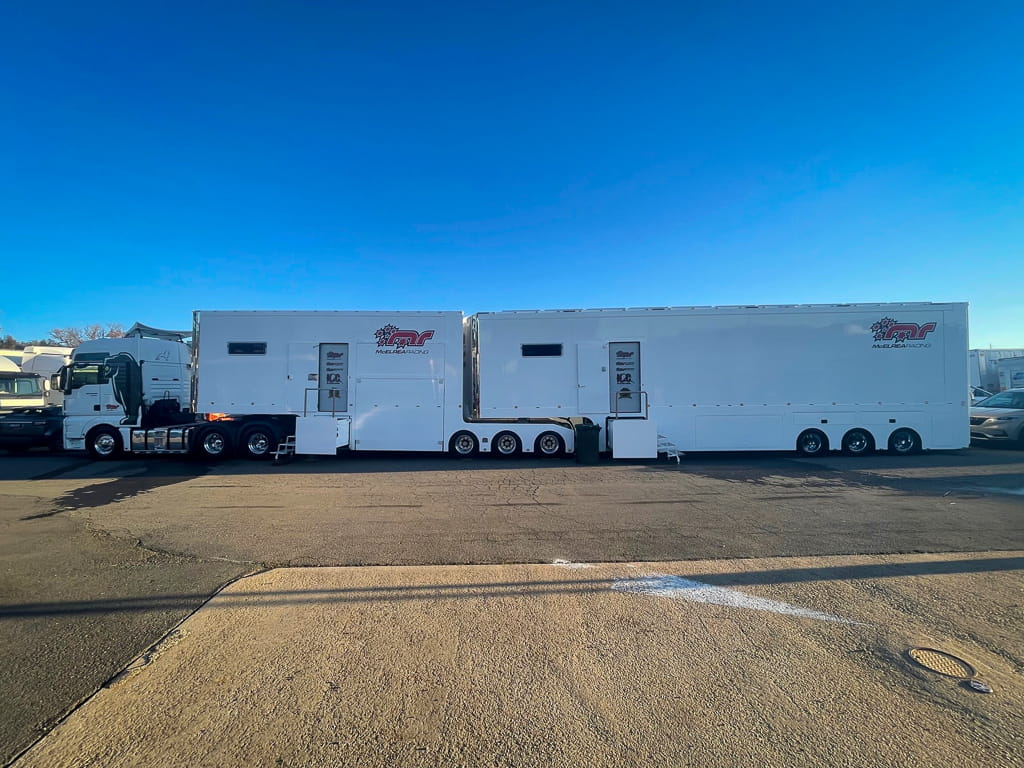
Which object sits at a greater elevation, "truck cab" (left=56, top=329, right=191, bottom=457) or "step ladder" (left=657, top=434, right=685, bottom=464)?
"truck cab" (left=56, top=329, right=191, bottom=457)

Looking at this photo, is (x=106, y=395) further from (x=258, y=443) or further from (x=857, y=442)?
(x=857, y=442)

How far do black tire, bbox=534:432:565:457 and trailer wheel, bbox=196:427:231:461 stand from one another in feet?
27.0

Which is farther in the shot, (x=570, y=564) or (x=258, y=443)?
(x=258, y=443)

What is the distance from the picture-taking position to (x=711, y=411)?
486 inches

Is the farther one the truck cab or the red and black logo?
the truck cab

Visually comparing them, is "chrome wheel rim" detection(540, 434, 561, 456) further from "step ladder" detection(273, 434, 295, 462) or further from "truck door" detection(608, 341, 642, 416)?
"step ladder" detection(273, 434, 295, 462)

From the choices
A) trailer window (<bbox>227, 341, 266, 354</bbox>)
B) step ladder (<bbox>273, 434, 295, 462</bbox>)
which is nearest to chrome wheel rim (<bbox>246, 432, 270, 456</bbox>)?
step ladder (<bbox>273, 434, 295, 462</bbox>)

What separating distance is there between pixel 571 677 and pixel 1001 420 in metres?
17.7

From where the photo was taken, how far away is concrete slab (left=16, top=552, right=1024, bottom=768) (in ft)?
7.73

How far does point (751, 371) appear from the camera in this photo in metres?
12.3

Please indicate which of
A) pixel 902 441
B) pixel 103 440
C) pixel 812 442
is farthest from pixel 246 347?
pixel 902 441

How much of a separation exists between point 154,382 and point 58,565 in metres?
10.3

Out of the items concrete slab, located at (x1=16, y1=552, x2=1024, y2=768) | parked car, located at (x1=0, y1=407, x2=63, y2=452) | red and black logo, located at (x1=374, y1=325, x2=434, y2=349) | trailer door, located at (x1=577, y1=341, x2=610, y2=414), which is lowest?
concrete slab, located at (x1=16, y1=552, x2=1024, y2=768)

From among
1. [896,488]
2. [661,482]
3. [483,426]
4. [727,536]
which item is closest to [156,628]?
[727,536]
